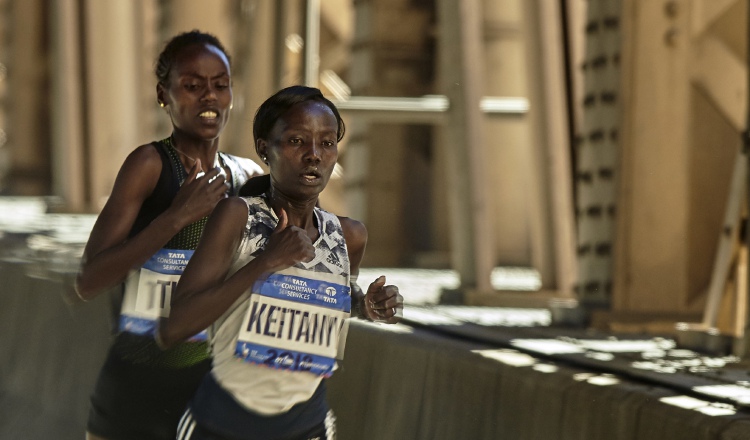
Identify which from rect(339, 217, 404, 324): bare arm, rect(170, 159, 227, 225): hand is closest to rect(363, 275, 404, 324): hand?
rect(339, 217, 404, 324): bare arm

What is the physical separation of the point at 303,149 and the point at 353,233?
0.33 m

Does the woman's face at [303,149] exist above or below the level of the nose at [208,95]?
below

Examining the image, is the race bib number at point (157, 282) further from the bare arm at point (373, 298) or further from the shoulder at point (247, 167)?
the bare arm at point (373, 298)

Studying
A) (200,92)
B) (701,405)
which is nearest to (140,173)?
(200,92)

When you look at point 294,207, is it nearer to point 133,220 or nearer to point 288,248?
point 288,248

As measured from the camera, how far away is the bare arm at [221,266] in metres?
3.53

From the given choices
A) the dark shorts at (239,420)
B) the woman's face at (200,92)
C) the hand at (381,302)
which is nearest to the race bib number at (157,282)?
the woman's face at (200,92)

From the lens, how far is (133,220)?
175 inches

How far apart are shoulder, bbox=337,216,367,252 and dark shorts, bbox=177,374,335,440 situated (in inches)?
15.8

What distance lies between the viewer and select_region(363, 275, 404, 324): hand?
3824mm

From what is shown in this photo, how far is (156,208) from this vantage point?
14.8ft

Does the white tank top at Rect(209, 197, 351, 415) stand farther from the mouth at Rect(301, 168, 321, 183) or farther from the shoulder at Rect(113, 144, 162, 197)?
the shoulder at Rect(113, 144, 162, 197)

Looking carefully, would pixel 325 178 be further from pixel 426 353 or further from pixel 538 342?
pixel 538 342

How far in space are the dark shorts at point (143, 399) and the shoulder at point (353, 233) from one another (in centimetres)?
79
